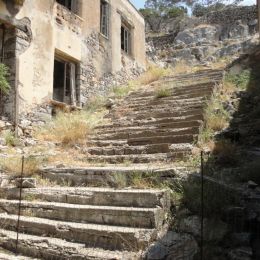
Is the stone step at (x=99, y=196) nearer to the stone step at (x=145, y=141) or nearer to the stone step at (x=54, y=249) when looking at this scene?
the stone step at (x=54, y=249)

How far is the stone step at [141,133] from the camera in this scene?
756 cm

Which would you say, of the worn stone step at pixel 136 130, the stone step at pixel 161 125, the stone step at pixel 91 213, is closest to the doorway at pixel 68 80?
the stone step at pixel 161 125

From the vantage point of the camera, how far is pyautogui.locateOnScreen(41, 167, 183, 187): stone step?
5184 mm

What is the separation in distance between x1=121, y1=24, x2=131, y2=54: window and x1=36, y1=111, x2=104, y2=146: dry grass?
6.43 metres

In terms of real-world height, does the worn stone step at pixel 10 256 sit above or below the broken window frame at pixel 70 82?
below

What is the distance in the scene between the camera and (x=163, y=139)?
24.8ft

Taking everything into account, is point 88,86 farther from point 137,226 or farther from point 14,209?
point 137,226

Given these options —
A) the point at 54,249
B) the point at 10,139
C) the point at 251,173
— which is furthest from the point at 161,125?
the point at 54,249

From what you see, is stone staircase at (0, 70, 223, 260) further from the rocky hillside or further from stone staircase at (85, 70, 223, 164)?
the rocky hillside

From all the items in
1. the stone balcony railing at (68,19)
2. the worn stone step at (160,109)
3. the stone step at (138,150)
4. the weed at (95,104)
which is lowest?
the stone step at (138,150)

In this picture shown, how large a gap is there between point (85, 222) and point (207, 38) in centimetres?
1887

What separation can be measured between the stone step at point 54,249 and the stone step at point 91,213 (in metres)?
0.46

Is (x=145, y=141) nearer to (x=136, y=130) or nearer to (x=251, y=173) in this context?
(x=136, y=130)

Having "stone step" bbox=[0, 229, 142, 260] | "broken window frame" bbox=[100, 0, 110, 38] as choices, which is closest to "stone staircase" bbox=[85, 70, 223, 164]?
"stone step" bbox=[0, 229, 142, 260]
